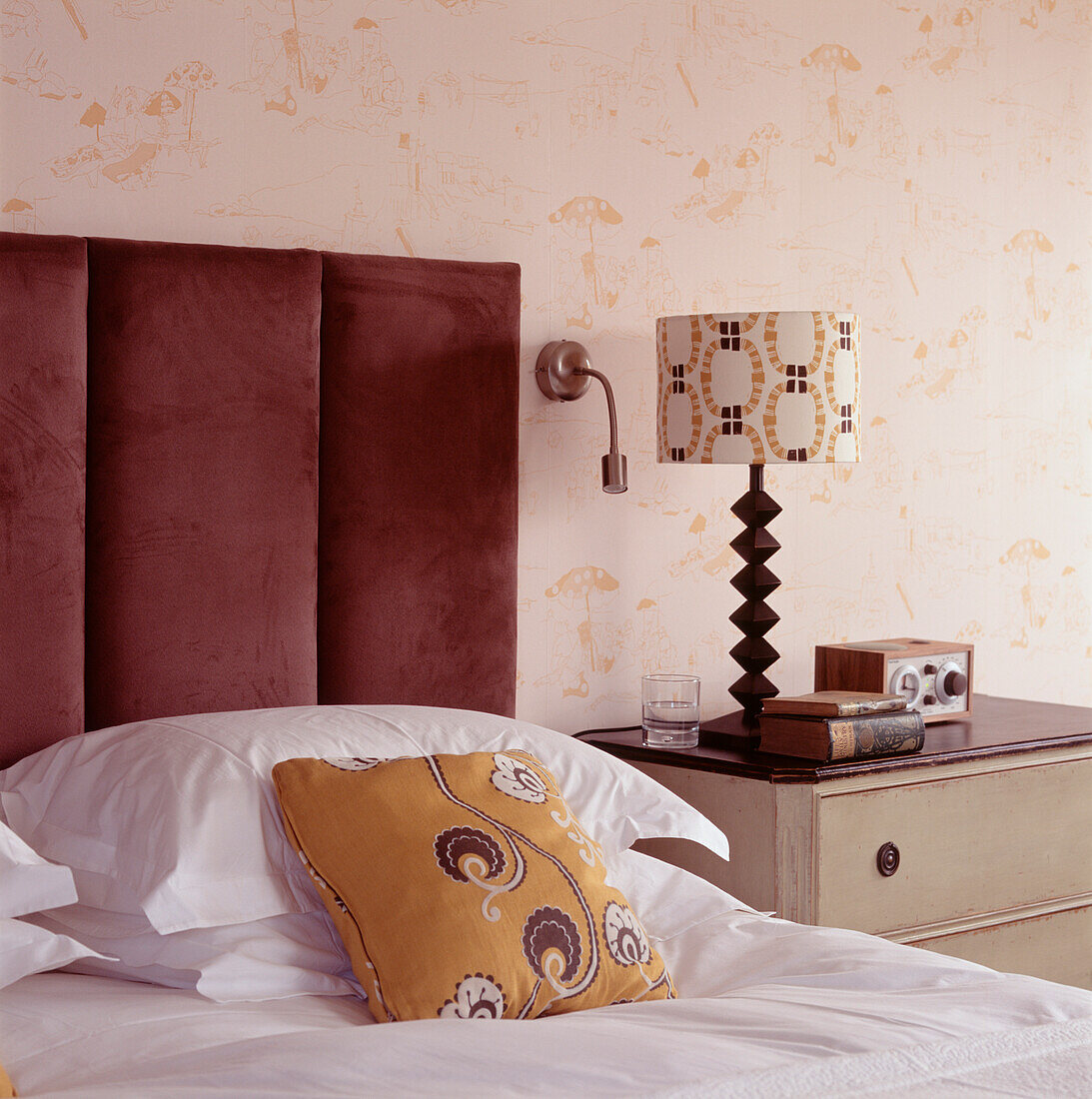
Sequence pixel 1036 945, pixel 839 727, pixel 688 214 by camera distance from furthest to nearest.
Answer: pixel 688 214 → pixel 1036 945 → pixel 839 727

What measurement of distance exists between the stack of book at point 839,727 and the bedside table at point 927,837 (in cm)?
2

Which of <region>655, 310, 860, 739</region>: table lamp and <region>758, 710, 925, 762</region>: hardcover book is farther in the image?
<region>655, 310, 860, 739</region>: table lamp

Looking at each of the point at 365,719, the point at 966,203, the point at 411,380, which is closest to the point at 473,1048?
the point at 365,719

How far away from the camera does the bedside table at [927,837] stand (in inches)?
71.9

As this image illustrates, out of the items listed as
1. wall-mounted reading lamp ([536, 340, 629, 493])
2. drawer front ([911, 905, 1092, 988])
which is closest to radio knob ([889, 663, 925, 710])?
drawer front ([911, 905, 1092, 988])

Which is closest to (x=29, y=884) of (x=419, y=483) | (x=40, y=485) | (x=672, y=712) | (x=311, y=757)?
(x=311, y=757)

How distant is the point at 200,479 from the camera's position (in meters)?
1.73

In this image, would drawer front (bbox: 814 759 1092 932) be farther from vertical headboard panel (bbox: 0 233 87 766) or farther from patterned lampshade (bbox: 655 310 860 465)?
vertical headboard panel (bbox: 0 233 87 766)

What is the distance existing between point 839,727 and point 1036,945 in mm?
577

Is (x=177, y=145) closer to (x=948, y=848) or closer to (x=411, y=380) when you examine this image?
(x=411, y=380)

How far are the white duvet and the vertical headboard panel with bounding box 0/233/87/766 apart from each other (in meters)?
0.45

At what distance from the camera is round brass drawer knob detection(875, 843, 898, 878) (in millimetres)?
1875

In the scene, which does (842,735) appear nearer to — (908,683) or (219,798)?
(908,683)

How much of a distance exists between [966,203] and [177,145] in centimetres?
161
